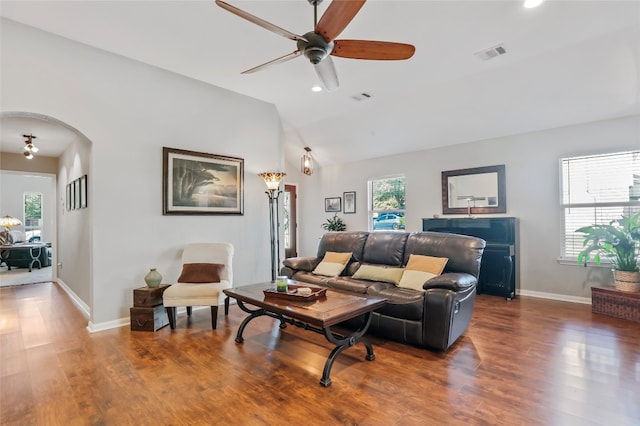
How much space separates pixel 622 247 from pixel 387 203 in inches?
144

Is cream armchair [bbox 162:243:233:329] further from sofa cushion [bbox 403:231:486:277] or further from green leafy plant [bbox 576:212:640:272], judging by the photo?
green leafy plant [bbox 576:212:640:272]

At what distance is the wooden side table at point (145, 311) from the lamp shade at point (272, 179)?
2125 mm

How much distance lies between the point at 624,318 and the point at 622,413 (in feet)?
7.96

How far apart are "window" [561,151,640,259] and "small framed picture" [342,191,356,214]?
12.5 ft

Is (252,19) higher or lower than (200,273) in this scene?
higher

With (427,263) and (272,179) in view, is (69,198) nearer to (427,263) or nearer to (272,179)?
(272,179)

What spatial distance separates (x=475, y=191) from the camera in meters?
5.37

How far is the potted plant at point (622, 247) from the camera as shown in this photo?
12.3 feet

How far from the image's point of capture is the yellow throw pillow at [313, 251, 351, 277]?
4.06 m

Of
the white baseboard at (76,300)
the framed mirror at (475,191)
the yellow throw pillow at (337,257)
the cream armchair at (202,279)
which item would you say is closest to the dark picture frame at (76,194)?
the white baseboard at (76,300)

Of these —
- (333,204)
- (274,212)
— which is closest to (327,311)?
(274,212)

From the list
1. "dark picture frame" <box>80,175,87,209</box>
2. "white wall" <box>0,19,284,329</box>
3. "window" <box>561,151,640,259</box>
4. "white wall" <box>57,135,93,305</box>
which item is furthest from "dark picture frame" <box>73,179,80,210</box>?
"window" <box>561,151,640,259</box>

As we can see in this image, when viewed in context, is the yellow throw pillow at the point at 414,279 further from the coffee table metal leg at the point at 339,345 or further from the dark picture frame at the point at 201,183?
the dark picture frame at the point at 201,183

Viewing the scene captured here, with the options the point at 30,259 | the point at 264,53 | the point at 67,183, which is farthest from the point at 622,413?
the point at 30,259
